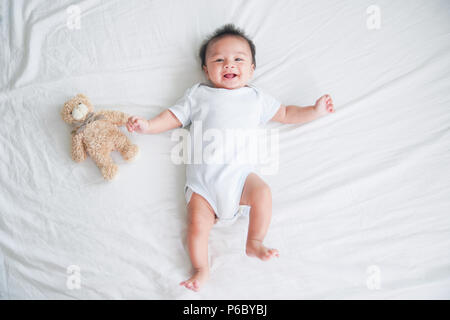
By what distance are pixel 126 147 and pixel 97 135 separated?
100 mm

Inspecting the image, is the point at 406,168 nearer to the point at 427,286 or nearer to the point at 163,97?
the point at 427,286

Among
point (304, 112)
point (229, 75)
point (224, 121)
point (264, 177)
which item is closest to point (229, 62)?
point (229, 75)

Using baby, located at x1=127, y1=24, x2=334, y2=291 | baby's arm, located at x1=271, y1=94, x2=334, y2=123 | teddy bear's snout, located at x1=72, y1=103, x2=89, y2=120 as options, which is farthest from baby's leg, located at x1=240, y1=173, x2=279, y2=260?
teddy bear's snout, located at x1=72, y1=103, x2=89, y2=120

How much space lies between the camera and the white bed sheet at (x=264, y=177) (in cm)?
100

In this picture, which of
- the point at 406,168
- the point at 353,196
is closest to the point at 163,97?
the point at 353,196

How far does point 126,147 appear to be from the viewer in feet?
3.45

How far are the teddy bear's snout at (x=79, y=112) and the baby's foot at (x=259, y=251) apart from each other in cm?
68

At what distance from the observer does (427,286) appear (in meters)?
0.98

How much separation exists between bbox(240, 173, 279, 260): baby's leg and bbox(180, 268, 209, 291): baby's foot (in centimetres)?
15

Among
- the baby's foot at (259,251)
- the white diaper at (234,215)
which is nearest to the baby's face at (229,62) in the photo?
the white diaper at (234,215)

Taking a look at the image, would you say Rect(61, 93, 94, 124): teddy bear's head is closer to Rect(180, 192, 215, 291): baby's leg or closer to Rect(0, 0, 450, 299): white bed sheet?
Rect(0, 0, 450, 299): white bed sheet

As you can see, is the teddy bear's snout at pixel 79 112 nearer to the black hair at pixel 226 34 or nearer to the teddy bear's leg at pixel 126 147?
the teddy bear's leg at pixel 126 147

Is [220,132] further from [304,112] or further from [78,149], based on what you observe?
[78,149]

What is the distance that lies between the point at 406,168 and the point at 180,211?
2.60 feet
